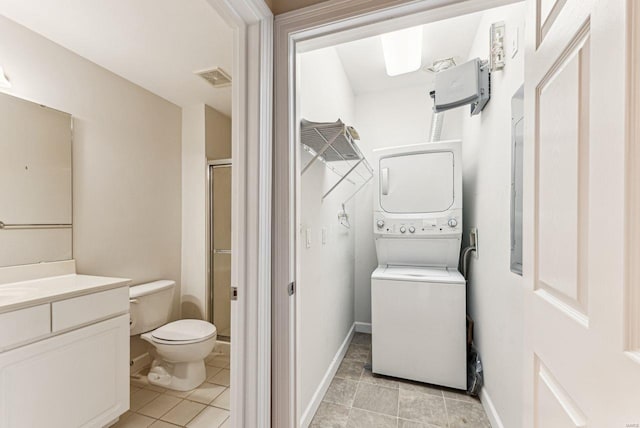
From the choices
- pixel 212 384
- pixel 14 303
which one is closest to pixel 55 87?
pixel 14 303

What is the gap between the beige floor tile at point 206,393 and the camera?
1915 mm

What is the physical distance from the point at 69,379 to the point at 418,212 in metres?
2.46

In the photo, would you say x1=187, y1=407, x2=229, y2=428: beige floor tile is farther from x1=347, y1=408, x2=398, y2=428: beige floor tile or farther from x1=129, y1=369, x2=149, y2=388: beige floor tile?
x1=347, y1=408, x2=398, y2=428: beige floor tile

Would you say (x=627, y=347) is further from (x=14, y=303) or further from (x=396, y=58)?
(x=396, y=58)

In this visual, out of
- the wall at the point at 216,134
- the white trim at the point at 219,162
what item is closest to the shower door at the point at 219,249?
the white trim at the point at 219,162

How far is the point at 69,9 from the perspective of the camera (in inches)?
57.6

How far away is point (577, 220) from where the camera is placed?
55 centimetres

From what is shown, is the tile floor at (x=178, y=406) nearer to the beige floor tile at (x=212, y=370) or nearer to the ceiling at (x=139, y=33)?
the beige floor tile at (x=212, y=370)

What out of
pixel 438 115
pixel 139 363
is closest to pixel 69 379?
pixel 139 363

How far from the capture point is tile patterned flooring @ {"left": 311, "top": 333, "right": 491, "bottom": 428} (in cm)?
165

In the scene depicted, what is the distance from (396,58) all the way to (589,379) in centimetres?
218

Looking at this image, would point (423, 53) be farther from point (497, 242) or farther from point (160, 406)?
point (160, 406)

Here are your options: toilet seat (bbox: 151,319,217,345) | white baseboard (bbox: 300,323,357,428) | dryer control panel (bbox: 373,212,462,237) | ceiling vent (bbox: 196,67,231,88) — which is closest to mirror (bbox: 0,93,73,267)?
toilet seat (bbox: 151,319,217,345)

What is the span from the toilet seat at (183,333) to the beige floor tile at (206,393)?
15.5 inches
